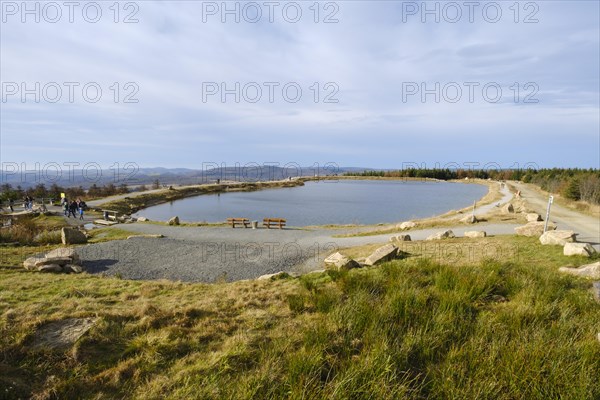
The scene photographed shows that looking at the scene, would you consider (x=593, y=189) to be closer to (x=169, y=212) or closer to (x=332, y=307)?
(x=332, y=307)

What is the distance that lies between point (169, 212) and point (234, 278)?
27833 mm

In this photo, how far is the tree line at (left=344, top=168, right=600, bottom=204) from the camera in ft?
121

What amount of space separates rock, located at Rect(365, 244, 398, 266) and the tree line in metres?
36.5

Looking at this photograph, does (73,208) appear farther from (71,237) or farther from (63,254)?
(63,254)

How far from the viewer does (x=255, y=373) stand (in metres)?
3.73

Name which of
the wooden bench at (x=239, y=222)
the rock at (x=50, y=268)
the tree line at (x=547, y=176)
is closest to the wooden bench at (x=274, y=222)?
the wooden bench at (x=239, y=222)

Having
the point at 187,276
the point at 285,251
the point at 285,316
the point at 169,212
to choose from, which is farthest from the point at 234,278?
the point at 169,212

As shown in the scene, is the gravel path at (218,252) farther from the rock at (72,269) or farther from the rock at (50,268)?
the rock at (50,268)

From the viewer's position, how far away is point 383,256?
34.6ft

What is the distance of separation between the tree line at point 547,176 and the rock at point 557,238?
1229 inches

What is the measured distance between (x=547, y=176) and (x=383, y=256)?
7354 centimetres

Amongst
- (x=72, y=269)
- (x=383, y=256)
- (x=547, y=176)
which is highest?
(x=547, y=176)

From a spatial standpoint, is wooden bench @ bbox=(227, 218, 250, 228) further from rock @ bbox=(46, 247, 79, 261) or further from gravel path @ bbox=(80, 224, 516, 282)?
rock @ bbox=(46, 247, 79, 261)

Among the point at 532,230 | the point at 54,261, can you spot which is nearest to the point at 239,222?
the point at 54,261
